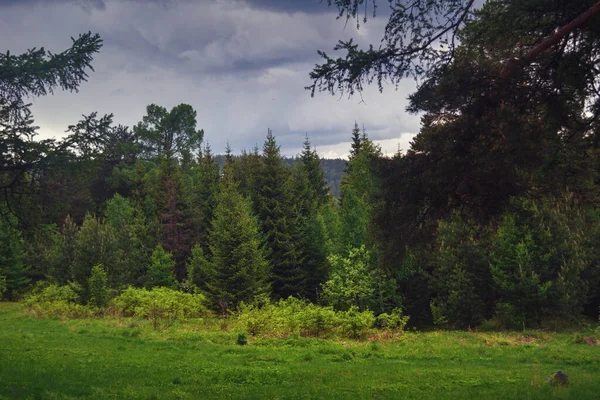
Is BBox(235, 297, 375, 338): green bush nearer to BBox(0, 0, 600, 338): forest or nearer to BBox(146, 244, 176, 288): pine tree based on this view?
BBox(0, 0, 600, 338): forest

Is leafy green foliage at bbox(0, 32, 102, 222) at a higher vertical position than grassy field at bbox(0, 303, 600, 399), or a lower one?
higher

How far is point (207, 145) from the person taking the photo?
5172cm

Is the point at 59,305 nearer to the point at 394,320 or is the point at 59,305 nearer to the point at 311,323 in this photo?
the point at 311,323

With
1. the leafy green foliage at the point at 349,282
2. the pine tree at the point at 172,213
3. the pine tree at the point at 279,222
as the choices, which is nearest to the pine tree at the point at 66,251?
the pine tree at the point at 172,213

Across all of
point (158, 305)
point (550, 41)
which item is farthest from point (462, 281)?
point (550, 41)

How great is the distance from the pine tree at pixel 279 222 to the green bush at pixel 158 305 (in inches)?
416

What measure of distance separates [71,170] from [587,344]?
2251cm

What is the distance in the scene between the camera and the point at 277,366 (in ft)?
45.3

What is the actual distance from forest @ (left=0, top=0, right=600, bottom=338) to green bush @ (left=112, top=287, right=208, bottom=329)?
1.17 meters

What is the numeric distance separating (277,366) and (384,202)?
7.18 metres

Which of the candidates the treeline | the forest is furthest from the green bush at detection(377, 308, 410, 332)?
the treeline

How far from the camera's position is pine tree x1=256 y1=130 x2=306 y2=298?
38.4m

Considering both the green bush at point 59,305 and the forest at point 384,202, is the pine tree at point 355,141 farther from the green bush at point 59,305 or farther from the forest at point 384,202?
the green bush at point 59,305

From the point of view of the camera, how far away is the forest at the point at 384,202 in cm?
763
